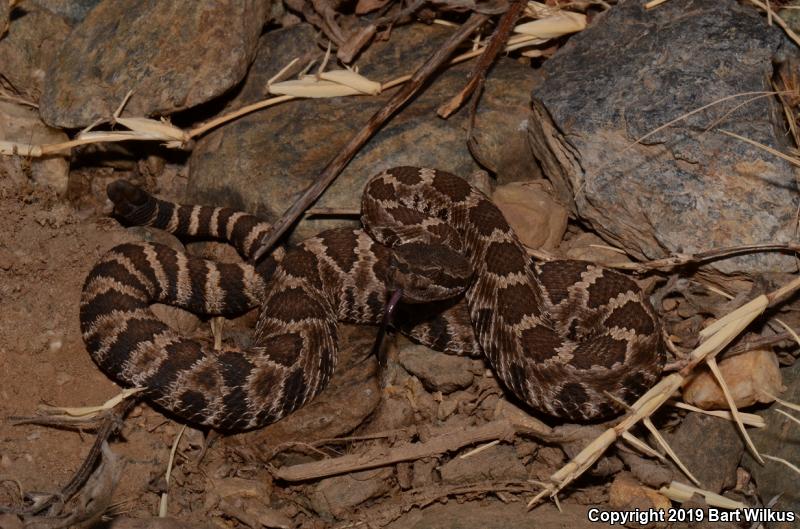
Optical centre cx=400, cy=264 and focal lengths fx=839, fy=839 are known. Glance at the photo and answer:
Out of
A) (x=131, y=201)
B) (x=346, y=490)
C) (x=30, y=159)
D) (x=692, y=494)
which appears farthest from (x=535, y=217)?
(x=30, y=159)

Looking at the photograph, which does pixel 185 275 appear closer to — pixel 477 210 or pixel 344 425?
pixel 344 425

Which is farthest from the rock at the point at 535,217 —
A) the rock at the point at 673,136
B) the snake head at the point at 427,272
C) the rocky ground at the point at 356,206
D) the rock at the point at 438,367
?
the rock at the point at 438,367

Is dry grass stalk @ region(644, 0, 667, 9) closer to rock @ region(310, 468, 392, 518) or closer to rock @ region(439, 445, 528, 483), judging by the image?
rock @ region(439, 445, 528, 483)

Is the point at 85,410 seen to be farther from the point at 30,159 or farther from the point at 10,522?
the point at 30,159

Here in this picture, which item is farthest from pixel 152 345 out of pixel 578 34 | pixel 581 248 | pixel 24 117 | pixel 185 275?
pixel 578 34

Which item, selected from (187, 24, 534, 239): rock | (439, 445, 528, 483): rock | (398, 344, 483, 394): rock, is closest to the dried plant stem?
(439, 445, 528, 483): rock

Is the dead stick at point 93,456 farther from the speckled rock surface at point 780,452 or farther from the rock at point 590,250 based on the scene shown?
the speckled rock surface at point 780,452

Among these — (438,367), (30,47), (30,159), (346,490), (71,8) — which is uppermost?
(71,8)
